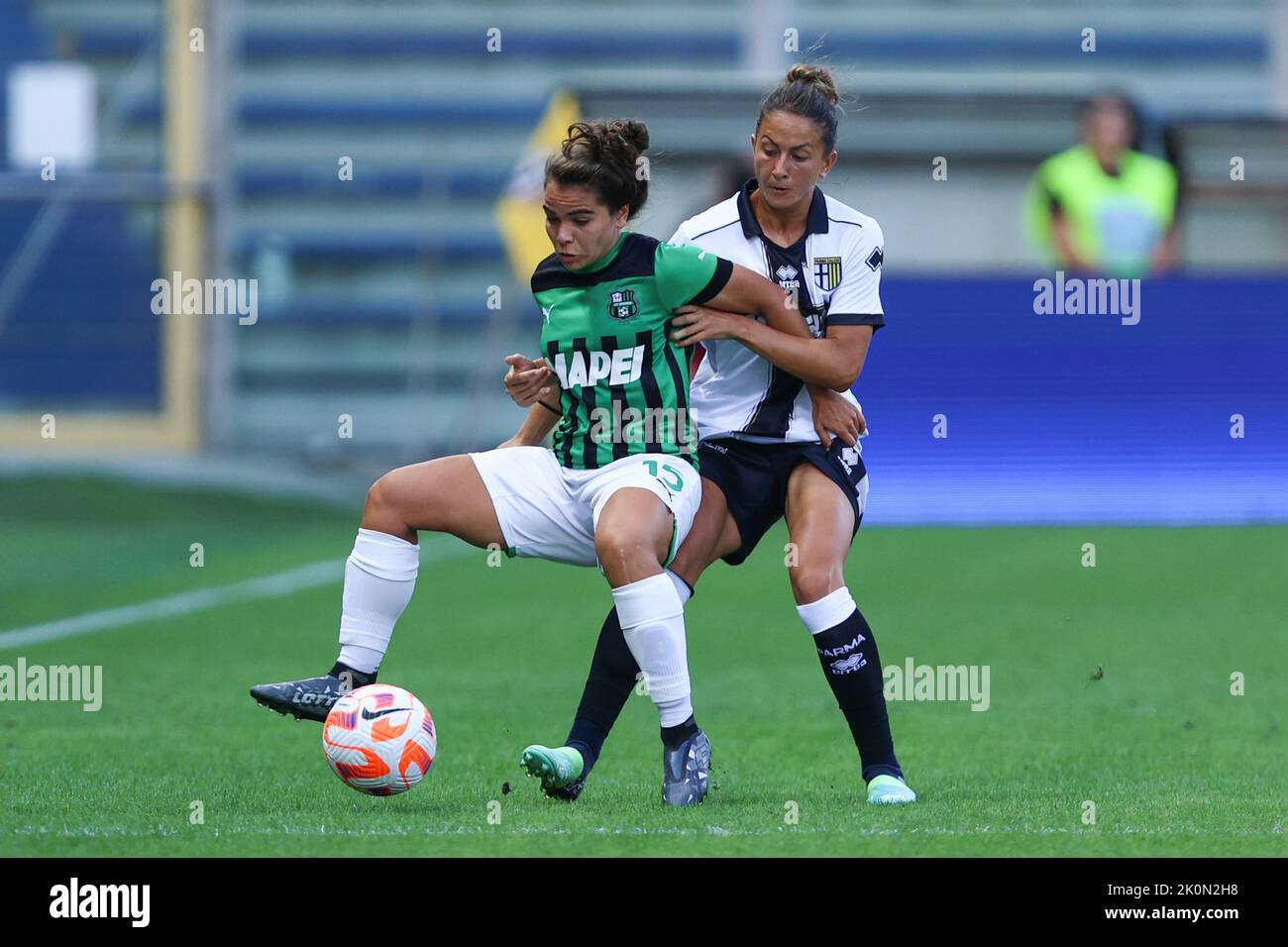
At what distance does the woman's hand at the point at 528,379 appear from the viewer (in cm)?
541

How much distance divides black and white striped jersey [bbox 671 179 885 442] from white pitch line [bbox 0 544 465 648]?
458cm

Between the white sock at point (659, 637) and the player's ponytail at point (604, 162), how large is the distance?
0.98 meters

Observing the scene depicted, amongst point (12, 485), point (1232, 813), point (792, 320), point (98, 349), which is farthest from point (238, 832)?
point (98, 349)

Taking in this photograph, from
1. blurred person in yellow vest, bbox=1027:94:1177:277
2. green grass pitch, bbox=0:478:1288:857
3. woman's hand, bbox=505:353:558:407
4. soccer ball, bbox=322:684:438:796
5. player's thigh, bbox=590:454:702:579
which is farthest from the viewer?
blurred person in yellow vest, bbox=1027:94:1177:277

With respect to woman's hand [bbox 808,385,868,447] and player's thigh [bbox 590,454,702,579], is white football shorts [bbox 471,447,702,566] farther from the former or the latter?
woman's hand [bbox 808,385,868,447]

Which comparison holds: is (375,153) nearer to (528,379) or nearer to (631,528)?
(528,379)

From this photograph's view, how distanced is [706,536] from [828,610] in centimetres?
40

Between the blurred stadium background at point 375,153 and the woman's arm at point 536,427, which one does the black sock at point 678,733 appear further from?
the blurred stadium background at point 375,153

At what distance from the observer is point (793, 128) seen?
17.4 ft

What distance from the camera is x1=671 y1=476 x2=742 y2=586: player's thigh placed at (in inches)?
215

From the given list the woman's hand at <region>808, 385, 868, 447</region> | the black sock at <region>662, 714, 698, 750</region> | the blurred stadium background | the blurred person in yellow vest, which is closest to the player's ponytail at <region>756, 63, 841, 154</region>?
the woman's hand at <region>808, 385, 868, 447</region>

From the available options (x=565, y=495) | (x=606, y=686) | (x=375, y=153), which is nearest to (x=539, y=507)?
(x=565, y=495)

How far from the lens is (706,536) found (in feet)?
18.0
